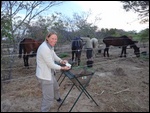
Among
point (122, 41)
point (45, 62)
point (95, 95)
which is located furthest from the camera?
point (122, 41)

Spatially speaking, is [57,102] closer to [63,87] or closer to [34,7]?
[63,87]

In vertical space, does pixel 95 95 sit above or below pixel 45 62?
below

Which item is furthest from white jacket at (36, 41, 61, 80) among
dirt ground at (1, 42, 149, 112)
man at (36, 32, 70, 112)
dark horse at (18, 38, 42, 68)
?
dark horse at (18, 38, 42, 68)

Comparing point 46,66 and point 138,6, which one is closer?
point 46,66

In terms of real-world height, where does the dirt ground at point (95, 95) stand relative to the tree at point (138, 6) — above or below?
below

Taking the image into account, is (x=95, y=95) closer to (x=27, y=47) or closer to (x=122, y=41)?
(x=27, y=47)

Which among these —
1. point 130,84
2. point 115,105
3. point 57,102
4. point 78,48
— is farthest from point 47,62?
point 78,48

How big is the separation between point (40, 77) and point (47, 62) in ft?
0.91

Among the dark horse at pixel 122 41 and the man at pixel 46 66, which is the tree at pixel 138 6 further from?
the man at pixel 46 66

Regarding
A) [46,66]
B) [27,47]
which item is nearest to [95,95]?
[46,66]

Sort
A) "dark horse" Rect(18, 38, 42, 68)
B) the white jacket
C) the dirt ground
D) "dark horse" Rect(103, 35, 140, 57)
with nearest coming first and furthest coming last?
the white jacket → the dirt ground → "dark horse" Rect(18, 38, 42, 68) → "dark horse" Rect(103, 35, 140, 57)

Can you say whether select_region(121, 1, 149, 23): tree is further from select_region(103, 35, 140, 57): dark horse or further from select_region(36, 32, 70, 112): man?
select_region(36, 32, 70, 112): man

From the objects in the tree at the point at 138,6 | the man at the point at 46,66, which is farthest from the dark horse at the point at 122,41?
the man at the point at 46,66

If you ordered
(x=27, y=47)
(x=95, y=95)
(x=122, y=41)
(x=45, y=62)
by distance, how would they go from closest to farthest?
1. (x=45, y=62)
2. (x=95, y=95)
3. (x=27, y=47)
4. (x=122, y=41)
